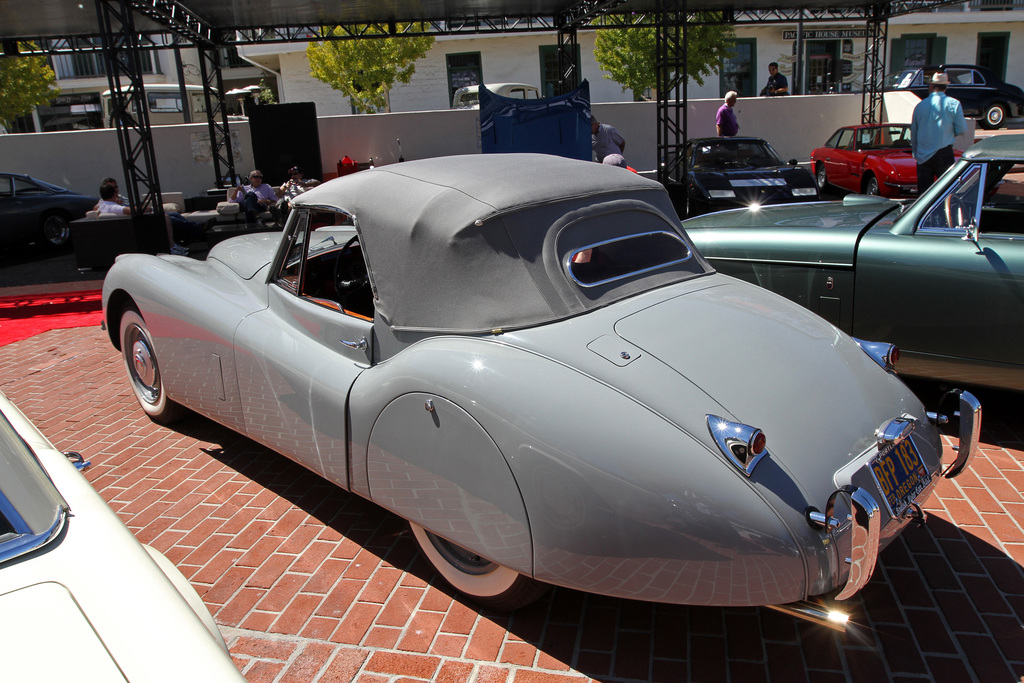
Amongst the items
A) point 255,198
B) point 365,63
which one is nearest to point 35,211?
point 255,198

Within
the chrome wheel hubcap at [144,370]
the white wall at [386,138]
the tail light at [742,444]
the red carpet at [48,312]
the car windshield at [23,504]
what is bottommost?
the red carpet at [48,312]

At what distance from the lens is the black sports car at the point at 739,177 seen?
408 inches

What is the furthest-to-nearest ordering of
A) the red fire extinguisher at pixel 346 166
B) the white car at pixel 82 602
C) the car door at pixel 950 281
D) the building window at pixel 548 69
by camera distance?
the building window at pixel 548 69, the red fire extinguisher at pixel 346 166, the car door at pixel 950 281, the white car at pixel 82 602

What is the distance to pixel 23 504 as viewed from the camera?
1723 mm

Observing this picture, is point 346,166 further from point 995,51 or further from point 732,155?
point 995,51

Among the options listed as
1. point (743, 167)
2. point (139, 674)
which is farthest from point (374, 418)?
point (743, 167)

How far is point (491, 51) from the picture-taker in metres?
28.6

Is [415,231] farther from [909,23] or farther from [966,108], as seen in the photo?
[909,23]

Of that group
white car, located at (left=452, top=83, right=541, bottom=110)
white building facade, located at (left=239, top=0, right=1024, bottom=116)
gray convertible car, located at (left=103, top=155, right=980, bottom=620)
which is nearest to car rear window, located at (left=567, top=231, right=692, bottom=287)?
gray convertible car, located at (left=103, top=155, right=980, bottom=620)

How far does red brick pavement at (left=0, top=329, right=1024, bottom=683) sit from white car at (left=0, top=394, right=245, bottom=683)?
93cm

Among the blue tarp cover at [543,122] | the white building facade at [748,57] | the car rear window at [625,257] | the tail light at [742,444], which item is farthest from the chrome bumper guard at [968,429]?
the white building facade at [748,57]

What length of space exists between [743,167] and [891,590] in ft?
30.7

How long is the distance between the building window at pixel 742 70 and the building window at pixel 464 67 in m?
9.62

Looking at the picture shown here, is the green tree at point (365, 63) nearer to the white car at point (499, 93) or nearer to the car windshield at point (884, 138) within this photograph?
the white car at point (499, 93)
